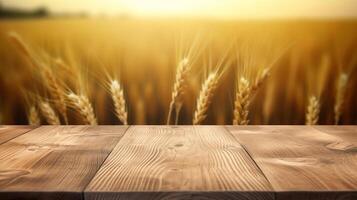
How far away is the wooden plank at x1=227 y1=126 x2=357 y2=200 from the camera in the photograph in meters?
0.61

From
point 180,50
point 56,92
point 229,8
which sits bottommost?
point 56,92

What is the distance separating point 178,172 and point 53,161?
0.26m

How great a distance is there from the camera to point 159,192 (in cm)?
61

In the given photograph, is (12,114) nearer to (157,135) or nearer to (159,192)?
(157,135)

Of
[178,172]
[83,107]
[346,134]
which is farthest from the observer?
[83,107]

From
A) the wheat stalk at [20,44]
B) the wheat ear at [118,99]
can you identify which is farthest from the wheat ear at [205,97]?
the wheat stalk at [20,44]

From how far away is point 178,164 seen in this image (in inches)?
30.3

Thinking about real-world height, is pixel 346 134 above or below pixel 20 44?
below

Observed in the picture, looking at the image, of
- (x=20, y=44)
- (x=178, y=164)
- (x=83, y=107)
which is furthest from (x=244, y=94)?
(x=20, y=44)

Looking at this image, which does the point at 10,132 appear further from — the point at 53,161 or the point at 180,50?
the point at 180,50

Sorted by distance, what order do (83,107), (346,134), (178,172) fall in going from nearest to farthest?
(178,172), (346,134), (83,107)

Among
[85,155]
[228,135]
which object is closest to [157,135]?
[228,135]

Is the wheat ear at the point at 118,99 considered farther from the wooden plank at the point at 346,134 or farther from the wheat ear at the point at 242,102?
the wooden plank at the point at 346,134

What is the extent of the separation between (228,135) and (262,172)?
0.39m
